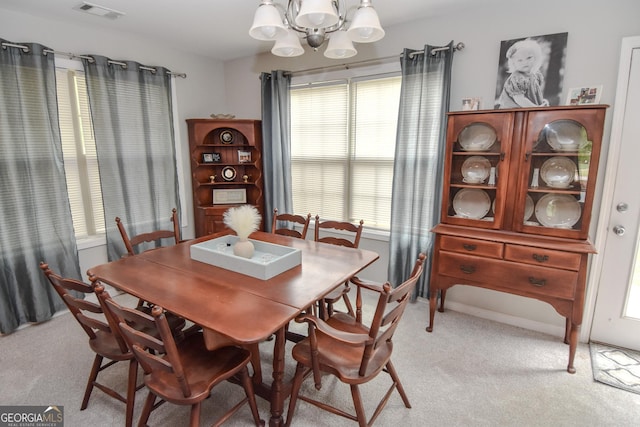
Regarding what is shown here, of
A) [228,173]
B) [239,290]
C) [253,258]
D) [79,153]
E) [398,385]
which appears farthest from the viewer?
[228,173]

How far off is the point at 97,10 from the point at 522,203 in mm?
3475

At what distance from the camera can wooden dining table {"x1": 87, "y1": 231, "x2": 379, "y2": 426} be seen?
4.62 ft

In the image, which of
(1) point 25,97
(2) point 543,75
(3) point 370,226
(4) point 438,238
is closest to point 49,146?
(1) point 25,97

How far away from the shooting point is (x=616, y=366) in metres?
2.23

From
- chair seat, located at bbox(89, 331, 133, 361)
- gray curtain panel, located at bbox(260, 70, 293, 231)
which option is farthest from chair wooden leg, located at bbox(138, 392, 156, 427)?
gray curtain panel, located at bbox(260, 70, 293, 231)

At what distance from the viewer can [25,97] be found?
260cm

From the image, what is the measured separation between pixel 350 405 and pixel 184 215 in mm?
2806

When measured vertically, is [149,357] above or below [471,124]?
below

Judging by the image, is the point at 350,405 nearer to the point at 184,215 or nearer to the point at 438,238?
the point at 438,238

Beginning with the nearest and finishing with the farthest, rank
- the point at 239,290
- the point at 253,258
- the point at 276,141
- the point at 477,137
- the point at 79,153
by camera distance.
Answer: the point at 239,290 → the point at 253,258 → the point at 477,137 → the point at 79,153 → the point at 276,141

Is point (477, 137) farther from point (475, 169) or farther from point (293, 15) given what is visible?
point (293, 15)

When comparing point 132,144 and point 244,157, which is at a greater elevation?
point 132,144

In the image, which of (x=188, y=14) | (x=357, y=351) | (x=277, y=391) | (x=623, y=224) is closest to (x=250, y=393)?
(x=277, y=391)

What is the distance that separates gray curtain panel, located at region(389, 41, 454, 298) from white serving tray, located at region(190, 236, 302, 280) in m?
1.40
